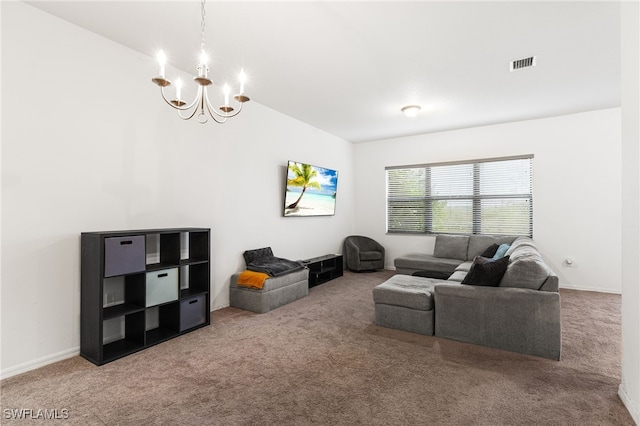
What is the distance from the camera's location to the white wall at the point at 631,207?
1.94 metres

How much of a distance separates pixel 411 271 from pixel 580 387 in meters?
3.39

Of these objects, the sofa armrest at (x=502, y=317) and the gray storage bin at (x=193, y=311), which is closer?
the sofa armrest at (x=502, y=317)

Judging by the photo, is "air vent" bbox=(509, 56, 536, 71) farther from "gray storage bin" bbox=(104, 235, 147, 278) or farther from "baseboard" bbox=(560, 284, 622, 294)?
"gray storage bin" bbox=(104, 235, 147, 278)

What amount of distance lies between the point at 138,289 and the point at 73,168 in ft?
4.06

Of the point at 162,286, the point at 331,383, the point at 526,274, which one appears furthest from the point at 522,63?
the point at 162,286

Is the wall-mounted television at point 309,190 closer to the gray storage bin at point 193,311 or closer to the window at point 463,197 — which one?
the window at point 463,197

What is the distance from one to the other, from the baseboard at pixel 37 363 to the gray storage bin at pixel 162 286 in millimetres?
718

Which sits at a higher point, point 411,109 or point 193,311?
point 411,109

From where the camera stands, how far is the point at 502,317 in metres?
2.89

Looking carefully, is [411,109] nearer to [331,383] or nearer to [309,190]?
[309,190]

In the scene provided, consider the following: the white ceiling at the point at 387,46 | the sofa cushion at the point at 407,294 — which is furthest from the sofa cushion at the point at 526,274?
the white ceiling at the point at 387,46

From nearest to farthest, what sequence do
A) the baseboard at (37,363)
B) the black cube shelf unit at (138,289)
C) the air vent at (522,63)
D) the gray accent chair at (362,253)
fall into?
the baseboard at (37,363) < the black cube shelf unit at (138,289) < the air vent at (522,63) < the gray accent chair at (362,253)

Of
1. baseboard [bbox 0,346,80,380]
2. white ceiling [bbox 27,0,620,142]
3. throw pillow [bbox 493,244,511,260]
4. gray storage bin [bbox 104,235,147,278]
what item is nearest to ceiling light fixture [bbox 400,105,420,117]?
white ceiling [bbox 27,0,620,142]

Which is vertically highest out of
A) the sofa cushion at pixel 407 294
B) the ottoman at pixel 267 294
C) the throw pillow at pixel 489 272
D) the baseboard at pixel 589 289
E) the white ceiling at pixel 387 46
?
the white ceiling at pixel 387 46
